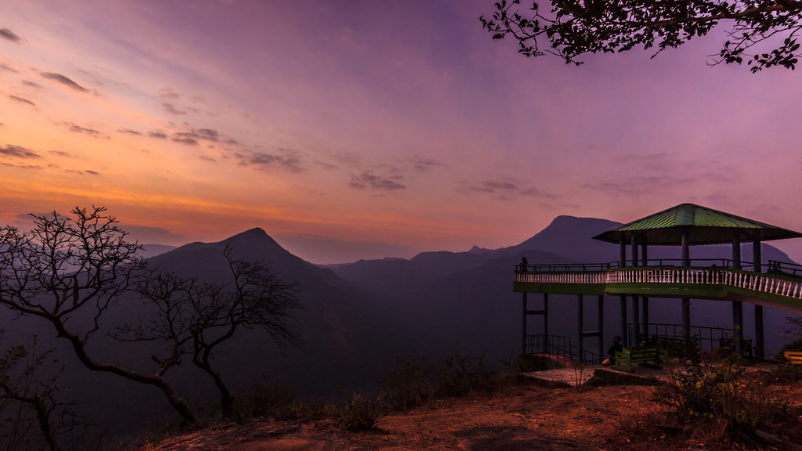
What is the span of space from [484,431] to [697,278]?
14.0 meters

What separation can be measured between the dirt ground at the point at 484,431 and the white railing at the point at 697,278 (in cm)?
530

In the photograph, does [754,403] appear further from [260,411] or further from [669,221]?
[669,221]

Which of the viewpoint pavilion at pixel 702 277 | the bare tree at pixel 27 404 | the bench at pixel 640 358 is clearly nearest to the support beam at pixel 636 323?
the viewpoint pavilion at pixel 702 277

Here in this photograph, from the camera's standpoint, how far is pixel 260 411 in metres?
9.84

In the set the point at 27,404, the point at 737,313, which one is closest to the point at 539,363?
the point at 737,313

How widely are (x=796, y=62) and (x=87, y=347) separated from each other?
11904 cm

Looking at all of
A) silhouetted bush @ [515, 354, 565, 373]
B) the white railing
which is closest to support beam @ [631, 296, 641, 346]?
the white railing

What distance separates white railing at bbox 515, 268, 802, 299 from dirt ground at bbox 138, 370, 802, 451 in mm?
5298

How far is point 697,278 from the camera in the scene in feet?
52.5

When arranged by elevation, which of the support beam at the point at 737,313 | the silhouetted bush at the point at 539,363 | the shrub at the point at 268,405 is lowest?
the silhouetted bush at the point at 539,363

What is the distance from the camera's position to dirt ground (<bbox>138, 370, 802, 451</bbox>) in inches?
250

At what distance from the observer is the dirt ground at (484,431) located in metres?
6.35

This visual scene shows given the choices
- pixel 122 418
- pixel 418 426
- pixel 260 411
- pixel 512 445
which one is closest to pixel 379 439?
pixel 418 426

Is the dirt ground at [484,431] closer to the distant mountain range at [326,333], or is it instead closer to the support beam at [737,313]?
the support beam at [737,313]
